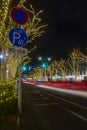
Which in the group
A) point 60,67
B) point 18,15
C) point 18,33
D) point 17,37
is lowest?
point 17,37

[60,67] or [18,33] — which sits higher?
[60,67]

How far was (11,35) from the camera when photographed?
1024 centimetres

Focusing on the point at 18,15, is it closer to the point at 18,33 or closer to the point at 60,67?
the point at 18,33

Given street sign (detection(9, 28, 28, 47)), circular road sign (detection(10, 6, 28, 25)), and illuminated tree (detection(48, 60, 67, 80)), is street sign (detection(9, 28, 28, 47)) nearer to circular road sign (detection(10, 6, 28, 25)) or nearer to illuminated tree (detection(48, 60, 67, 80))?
circular road sign (detection(10, 6, 28, 25))

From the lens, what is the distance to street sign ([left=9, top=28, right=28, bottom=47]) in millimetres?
10219

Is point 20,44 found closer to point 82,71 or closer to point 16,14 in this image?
point 16,14

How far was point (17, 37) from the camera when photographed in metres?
10.3

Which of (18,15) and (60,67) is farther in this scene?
(60,67)

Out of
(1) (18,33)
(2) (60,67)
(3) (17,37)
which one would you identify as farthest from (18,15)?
(2) (60,67)

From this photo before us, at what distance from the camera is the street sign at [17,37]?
10.2 metres

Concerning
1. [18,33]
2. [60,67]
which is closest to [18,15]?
[18,33]

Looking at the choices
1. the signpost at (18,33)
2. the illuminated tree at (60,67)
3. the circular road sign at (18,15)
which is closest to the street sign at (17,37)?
the signpost at (18,33)

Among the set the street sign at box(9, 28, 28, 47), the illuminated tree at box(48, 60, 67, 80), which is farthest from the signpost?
the illuminated tree at box(48, 60, 67, 80)

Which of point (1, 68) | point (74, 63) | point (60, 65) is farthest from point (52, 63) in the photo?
point (1, 68)
